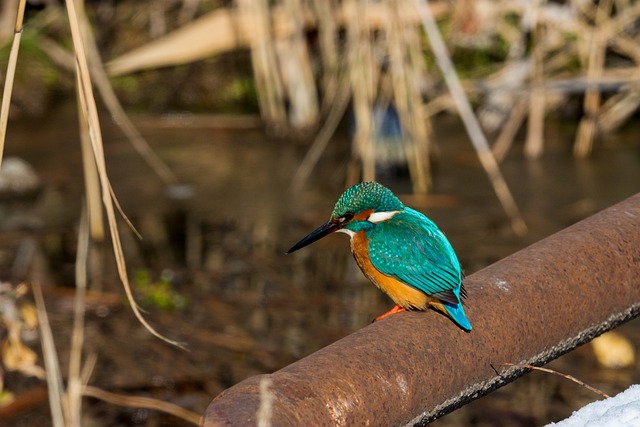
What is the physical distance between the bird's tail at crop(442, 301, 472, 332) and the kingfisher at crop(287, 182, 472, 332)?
324 millimetres

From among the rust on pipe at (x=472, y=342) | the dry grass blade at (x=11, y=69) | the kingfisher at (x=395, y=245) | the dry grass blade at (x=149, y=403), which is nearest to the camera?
the rust on pipe at (x=472, y=342)

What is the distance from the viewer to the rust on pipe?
1.42 m

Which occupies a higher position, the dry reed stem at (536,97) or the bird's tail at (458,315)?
the bird's tail at (458,315)

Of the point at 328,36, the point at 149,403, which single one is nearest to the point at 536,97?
the point at 328,36

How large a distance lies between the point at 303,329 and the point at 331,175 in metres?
2.07

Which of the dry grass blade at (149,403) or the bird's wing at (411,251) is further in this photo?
the dry grass blade at (149,403)

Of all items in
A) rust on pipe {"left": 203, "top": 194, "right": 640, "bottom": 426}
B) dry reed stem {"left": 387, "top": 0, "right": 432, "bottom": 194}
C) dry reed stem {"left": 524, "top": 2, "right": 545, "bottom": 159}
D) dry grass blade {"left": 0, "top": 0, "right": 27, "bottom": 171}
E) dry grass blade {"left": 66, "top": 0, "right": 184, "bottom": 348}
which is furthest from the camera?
dry reed stem {"left": 524, "top": 2, "right": 545, "bottom": 159}

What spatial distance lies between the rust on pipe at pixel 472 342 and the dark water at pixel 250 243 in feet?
5.05

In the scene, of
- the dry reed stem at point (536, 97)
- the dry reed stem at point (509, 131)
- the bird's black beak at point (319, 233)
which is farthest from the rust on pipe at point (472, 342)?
the dry reed stem at point (509, 131)

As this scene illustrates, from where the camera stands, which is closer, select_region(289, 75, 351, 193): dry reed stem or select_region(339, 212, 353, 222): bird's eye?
select_region(339, 212, 353, 222): bird's eye

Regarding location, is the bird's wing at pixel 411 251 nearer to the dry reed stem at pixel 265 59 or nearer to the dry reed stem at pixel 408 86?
the dry reed stem at pixel 408 86

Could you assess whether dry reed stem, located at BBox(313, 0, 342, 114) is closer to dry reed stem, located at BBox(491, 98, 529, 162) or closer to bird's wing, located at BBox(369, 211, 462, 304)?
dry reed stem, located at BBox(491, 98, 529, 162)

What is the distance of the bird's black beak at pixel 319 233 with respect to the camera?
7.70 ft

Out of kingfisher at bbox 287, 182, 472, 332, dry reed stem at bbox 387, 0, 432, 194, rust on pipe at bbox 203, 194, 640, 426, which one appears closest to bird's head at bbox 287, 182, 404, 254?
kingfisher at bbox 287, 182, 472, 332
